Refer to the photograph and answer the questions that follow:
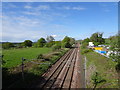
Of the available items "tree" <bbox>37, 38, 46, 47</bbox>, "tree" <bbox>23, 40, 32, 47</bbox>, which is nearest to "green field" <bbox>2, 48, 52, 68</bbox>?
"tree" <bbox>37, 38, 46, 47</bbox>

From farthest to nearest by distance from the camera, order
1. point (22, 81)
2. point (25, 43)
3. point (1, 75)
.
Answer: point (25, 43)
point (22, 81)
point (1, 75)

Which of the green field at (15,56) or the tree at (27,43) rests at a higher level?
the tree at (27,43)

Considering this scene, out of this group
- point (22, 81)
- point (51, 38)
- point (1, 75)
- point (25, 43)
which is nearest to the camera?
point (1, 75)

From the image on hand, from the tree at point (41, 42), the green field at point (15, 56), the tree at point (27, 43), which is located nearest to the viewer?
the green field at point (15, 56)

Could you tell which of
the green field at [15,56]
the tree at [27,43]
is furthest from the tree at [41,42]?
the green field at [15,56]

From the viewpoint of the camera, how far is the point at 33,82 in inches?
452

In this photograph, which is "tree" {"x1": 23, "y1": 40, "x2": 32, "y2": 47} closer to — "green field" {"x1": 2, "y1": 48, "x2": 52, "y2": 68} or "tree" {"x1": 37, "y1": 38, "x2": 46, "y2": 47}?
"tree" {"x1": 37, "y1": 38, "x2": 46, "y2": 47}

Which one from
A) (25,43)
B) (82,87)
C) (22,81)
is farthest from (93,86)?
(25,43)

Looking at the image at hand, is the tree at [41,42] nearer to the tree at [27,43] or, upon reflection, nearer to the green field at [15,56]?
the tree at [27,43]

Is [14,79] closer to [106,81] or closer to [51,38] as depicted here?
[106,81]

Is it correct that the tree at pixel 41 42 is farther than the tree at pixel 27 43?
No

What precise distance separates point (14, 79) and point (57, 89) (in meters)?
5.26

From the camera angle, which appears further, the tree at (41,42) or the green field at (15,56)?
the tree at (41,42)

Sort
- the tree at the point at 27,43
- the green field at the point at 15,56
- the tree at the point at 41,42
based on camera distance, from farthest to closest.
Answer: the tree at the point at 27,43 < the tree at the point at 41,42 < the green field at the point at 15,56
